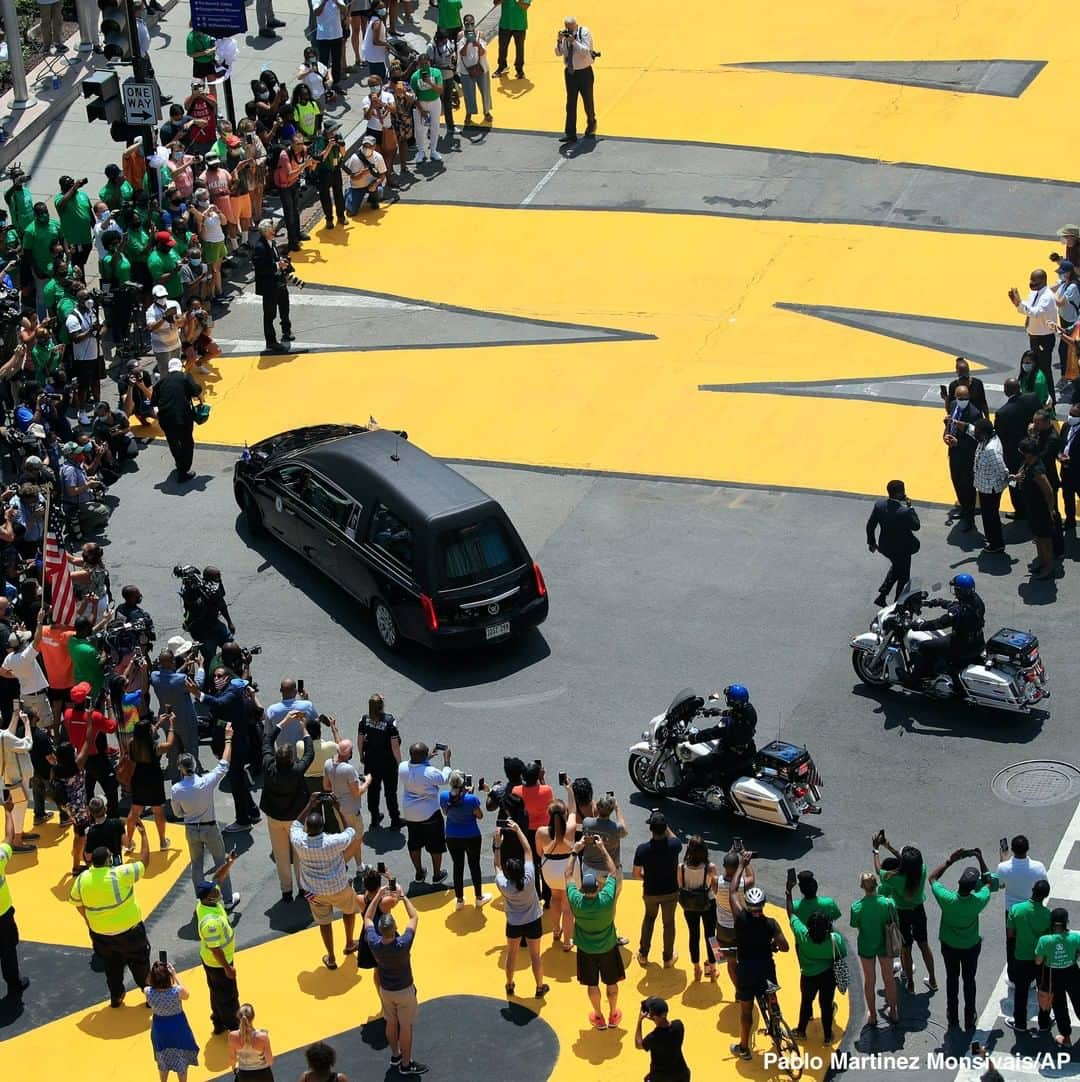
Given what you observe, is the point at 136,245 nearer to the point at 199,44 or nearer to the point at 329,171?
the point at 329,171

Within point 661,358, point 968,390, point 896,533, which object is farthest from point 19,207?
point 896,533

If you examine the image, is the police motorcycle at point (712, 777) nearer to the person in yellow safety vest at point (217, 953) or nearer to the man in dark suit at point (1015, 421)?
the person in yellow safety vest at point (217, 953)

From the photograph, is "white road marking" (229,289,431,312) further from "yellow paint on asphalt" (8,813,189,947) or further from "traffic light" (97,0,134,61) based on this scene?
"yellow paint on asphalt" (8,813,189,947)

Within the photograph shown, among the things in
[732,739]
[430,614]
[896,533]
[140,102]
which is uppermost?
[140,102]

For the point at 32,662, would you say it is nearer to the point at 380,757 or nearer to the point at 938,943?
the point at 380,757

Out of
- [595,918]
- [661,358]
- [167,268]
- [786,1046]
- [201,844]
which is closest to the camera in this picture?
[786,1046]

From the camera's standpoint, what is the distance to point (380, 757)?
725 inches

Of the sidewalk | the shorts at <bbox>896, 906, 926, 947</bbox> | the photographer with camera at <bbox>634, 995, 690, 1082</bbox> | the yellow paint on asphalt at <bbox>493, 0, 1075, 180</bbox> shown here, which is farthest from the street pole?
the photographer with camera at <bbox>634, 995, 690, 1082</bbox>

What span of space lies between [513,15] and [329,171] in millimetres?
6246

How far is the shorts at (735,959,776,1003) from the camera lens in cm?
1534

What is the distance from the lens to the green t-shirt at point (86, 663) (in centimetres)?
2016

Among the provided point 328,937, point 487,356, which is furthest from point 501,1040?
point 487,356

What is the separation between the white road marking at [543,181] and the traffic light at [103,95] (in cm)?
689

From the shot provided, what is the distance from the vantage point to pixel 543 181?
3269 cm
